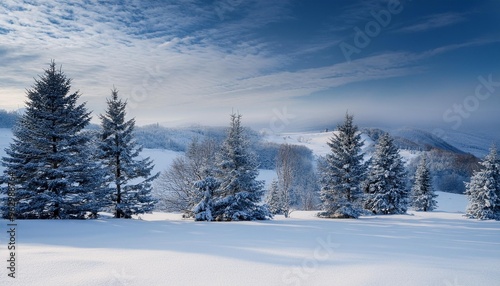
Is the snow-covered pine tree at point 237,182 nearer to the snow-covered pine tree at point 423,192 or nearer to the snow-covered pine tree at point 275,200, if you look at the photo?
the snow-covered pine tree at point 275,200

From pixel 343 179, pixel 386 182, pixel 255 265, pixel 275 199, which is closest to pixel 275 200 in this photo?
pixel 275 199

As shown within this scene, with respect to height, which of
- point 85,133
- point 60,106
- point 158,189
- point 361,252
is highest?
point 60,106

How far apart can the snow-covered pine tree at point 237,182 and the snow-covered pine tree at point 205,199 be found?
1.63ft

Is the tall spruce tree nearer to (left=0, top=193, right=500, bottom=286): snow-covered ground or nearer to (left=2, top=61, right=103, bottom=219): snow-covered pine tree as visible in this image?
(left=2, top=61, right=103, bottom=219): snow-covered pine tree

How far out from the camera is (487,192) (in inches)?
1002

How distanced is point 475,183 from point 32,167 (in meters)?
37.2

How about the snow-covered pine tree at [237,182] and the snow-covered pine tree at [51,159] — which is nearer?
the snow-covered pine tree at [51,159]

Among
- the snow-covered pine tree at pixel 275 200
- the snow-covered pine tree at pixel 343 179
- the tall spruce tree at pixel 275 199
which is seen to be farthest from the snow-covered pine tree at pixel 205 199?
the snow-covered pine tree at pixel 275 200

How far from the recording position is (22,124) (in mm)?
15727

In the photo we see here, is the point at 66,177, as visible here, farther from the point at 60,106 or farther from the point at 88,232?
the point at 88,232

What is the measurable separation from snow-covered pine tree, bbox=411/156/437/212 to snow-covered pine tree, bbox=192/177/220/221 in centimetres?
3021

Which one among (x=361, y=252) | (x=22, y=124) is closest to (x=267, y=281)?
(x=361, y=252)

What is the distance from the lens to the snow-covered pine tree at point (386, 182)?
28.0 m

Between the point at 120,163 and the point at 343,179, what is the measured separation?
56.8ft
